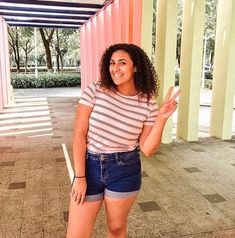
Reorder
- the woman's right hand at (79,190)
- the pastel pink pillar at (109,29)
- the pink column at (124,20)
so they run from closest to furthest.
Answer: the woman's right hand at (79,190) → the pastel pink pillar at (109,29) → the pink column at (124,20)

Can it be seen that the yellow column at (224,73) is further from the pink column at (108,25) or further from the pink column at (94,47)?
the pink column at (94,47)

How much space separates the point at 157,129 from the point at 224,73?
5.03 metres

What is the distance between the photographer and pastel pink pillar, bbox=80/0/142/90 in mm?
6016

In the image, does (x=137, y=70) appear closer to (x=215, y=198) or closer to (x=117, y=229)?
→ (x=117, y=229)

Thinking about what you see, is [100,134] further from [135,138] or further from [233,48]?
[233,48]

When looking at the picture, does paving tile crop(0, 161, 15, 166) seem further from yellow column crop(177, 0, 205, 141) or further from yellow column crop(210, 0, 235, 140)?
yellow column crop(210, 0, 235, 140)

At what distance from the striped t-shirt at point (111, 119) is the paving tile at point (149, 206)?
1.68m

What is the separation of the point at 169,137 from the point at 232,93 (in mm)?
1646

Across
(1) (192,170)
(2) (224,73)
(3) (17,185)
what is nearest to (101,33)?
(2) (224,73)

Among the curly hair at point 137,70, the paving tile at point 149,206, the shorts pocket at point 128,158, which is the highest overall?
the curly hair at point 137,70

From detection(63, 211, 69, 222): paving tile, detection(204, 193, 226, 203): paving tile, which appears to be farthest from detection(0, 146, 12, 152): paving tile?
detection(204, 193, 226, 203): paving tile

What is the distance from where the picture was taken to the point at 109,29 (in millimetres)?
8344

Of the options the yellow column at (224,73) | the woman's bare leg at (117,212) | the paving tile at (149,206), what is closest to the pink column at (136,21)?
the yellow column at (224,73)

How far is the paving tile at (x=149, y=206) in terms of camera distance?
3.24m
